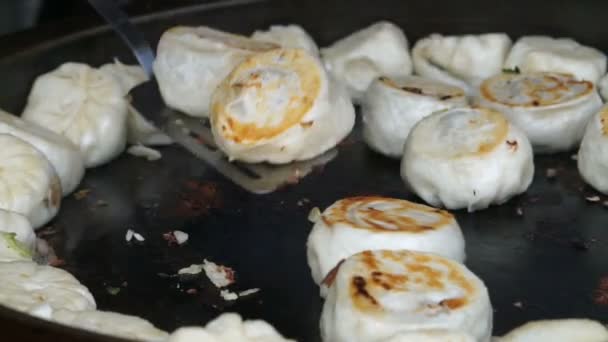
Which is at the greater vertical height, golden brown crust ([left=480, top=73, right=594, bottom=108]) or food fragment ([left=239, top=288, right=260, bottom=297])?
golden brown crust ([left=480, top=73, right=594, bottom=108])

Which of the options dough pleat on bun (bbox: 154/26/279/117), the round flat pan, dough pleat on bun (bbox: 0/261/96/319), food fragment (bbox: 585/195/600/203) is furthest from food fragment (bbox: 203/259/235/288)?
food fragment (bbox: 585/195/600/203)

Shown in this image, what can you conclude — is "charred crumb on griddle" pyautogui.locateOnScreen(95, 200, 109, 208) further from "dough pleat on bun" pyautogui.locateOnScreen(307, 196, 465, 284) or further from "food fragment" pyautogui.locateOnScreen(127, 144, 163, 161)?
"dough pleat on bun" pyautogui.locateOnScreen(307, 196, 465, 284)

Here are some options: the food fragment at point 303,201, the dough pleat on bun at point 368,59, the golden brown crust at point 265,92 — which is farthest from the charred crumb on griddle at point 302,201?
the dough pleat on bun at point 368,59

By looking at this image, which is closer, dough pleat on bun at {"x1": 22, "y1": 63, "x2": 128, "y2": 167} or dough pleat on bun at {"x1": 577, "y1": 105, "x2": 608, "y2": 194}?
dough pleat on bun at {"x1": 577, "y1": 105, "x2": 608, "y2": 194}

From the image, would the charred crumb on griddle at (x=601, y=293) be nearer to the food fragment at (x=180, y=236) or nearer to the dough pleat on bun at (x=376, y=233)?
the dough pleat on bun at (x=376, y=233)

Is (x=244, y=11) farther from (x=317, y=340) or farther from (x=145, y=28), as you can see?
(x=317, y=340)

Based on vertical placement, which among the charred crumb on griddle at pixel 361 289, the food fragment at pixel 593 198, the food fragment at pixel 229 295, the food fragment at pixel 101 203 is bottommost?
the food fragment at pixel 101 203

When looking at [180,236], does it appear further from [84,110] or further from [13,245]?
[84,110]
